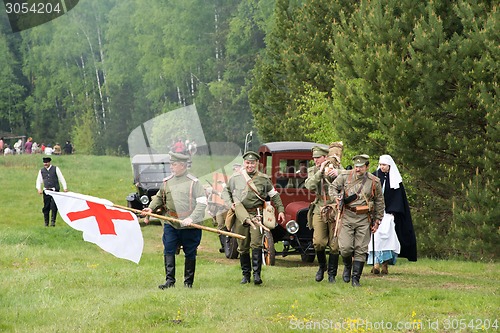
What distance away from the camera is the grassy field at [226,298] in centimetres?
899

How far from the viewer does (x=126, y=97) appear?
3155 inches

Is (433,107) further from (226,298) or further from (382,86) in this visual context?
(226,298)

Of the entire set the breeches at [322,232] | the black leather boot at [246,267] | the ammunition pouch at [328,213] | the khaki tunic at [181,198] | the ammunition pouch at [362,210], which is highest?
the khaki tunic at [181,198]

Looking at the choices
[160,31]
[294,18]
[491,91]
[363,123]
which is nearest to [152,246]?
[363,123]

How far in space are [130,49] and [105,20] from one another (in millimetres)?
12117

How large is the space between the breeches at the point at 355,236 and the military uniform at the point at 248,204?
0.98 m

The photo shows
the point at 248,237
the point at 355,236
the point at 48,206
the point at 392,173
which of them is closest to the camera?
the point at 355,236

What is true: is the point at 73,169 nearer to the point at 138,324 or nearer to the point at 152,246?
the point at 152,246

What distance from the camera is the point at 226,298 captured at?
10797 millimetres

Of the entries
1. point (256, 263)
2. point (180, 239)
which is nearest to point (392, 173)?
point (256, 263)

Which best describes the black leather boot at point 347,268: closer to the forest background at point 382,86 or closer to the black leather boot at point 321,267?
the black leather boot at point 321,267

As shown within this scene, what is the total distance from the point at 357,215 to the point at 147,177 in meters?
15.6

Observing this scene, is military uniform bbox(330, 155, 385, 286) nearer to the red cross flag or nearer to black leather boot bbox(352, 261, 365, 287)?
black leather boot bbox(352, 261, 365, 287)

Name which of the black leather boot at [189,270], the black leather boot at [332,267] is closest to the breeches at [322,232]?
the black leather boot at [332,267]
